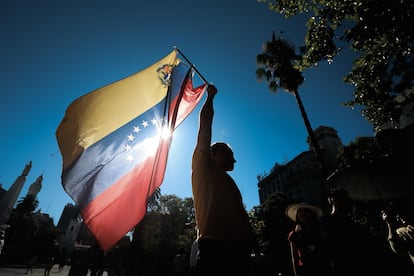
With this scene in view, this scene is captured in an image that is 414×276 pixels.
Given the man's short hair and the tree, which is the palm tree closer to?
the tree

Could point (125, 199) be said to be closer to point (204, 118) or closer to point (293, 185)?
point (204, 118)

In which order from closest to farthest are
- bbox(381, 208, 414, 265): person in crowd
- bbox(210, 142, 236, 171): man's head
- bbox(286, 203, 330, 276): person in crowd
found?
bbox(210, 142, 236, 171): man's head → bbox(286, 203, 330, 276): person in crowd → bbox(381, 208, 414, 265): person in crowd

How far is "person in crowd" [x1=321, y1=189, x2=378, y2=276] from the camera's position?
2.90 metres

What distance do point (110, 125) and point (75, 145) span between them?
2.02 ft

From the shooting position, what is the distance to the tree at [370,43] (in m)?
6.37

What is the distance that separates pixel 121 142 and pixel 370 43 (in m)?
8.85

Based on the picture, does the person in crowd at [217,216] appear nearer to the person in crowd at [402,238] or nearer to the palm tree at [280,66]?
the person in crowd at [402,238]

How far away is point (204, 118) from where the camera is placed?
2.34 m

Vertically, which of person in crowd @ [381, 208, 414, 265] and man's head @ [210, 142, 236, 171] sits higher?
man's head @ [210, 142, 236, 171]

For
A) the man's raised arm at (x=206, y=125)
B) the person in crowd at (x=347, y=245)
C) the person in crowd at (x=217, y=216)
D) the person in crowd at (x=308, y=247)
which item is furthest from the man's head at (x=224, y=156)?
the person in crowd at (x=308, y=247)

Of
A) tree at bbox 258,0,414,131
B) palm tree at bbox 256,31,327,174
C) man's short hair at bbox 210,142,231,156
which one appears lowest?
man's short hair at bbox 210,142,231,156

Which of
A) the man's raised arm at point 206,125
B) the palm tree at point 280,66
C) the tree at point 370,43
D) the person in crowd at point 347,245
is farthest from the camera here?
the palm tree at point 280,66

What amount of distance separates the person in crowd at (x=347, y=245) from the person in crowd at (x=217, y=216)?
203 centimetres

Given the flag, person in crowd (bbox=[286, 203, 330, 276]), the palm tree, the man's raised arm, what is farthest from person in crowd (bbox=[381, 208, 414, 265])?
the palm tree
